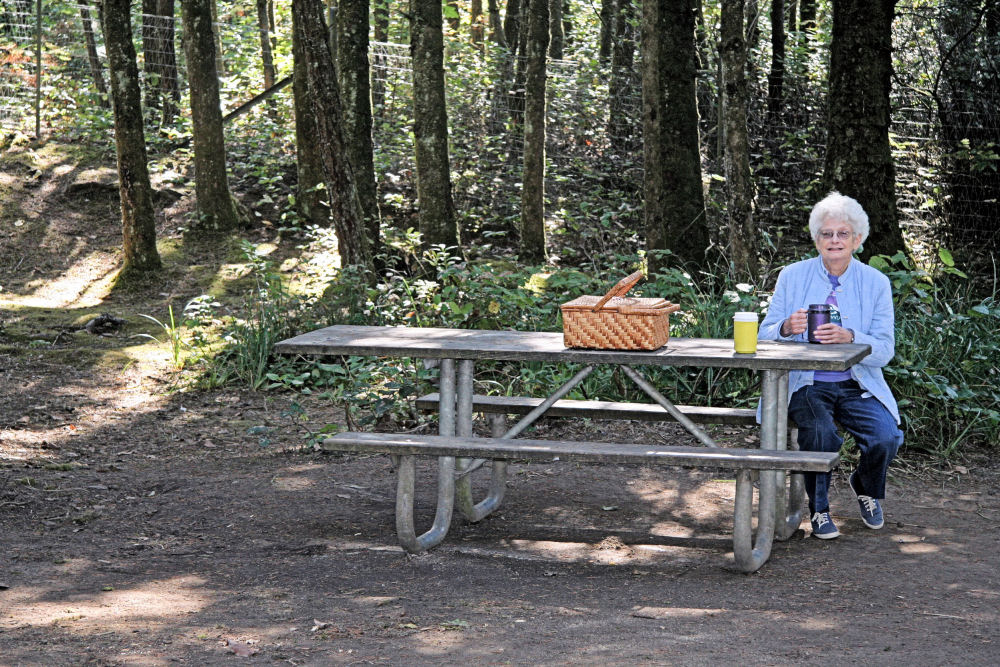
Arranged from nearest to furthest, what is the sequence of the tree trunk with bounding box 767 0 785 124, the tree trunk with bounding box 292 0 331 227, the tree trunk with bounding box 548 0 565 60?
1. the tree trunk with bounding box 292 0 331 227
2. the tree trunk with bounding box 767 0 785 124
3. the tree trunk with bounding box 548 0 565 60

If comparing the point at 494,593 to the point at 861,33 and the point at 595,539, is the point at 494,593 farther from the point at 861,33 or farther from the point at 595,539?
the point at 861,33

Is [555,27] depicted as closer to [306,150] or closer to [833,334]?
[306,150]

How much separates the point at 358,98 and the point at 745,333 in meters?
7.44

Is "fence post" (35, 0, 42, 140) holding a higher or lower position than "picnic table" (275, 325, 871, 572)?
higher

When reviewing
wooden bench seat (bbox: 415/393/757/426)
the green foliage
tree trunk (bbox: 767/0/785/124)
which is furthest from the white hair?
tree trunk (bbox: 767/0/785/124)

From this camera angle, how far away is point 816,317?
15.7 ft

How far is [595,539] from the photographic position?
5.25m

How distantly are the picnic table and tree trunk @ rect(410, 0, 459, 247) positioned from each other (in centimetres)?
580

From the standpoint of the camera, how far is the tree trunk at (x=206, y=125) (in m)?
13.6

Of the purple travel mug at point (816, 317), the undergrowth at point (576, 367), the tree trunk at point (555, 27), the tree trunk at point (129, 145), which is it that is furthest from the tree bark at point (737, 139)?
the tree trunk at point (555, 27)

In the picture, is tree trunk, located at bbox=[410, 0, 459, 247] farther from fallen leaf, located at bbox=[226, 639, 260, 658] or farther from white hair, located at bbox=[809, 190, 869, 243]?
fallen leaf, located at bbox=[226, 639, 260, 658]

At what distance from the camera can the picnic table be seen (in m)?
4.48

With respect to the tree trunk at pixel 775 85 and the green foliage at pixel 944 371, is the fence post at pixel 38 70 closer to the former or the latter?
the tree trunk at pixel 775 85

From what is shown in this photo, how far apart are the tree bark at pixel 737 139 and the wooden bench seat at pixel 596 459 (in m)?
4.51
